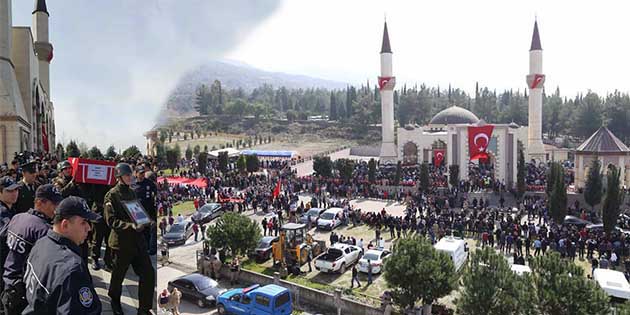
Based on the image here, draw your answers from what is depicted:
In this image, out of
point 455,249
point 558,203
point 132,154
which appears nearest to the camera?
point 455,249

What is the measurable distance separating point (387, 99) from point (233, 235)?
36.7 metres

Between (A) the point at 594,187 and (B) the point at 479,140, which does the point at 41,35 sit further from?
(A) the point at 594,187

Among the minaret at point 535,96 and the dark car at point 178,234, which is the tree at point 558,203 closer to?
the dark car at point 178,234

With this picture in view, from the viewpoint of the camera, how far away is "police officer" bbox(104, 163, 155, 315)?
4.98 meters

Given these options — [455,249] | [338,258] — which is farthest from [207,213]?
[455,249]

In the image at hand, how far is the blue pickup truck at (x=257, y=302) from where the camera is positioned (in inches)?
526

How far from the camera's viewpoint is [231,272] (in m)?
17.7

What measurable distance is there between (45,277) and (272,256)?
16744mm

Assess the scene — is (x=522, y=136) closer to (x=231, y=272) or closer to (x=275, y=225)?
(x=275, y=225)

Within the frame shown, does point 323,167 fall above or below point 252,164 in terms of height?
below

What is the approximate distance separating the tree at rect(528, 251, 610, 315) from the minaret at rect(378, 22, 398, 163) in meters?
39.3

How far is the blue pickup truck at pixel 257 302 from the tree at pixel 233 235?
3.75 m

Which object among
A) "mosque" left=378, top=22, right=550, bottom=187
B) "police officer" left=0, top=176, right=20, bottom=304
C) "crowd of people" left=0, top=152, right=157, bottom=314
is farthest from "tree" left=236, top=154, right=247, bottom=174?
"police officer" left=0, top=176, right=20, bottom=304

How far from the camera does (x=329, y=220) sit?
77.4 ft
